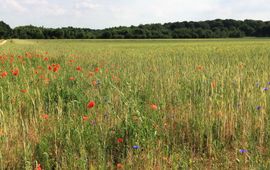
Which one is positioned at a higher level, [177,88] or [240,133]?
[177,88]

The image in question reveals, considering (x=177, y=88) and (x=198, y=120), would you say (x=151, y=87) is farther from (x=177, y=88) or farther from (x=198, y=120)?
(x=198, y=120)

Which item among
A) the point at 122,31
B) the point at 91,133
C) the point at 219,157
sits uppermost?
the point at 122,31

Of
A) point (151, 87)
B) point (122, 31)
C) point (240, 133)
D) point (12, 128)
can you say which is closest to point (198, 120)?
point (240, 133)

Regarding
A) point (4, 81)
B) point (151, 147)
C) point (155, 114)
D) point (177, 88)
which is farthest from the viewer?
point (4, 81)

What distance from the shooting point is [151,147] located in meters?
2.21

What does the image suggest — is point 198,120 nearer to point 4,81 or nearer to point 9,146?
point 9,146

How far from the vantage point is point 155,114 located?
2.86 m

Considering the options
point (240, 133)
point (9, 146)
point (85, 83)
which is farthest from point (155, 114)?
point (85, 83)

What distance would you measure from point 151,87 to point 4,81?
8.38ft

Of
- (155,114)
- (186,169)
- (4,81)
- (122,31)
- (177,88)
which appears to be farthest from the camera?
(122,31)

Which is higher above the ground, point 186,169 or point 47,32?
point 47,32

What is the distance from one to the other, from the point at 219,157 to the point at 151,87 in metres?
2.07

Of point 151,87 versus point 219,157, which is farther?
point 151,87

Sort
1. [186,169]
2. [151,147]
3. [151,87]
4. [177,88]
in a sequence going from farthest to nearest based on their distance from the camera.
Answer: [151,87], [177,88], [151,147], [186,169]
